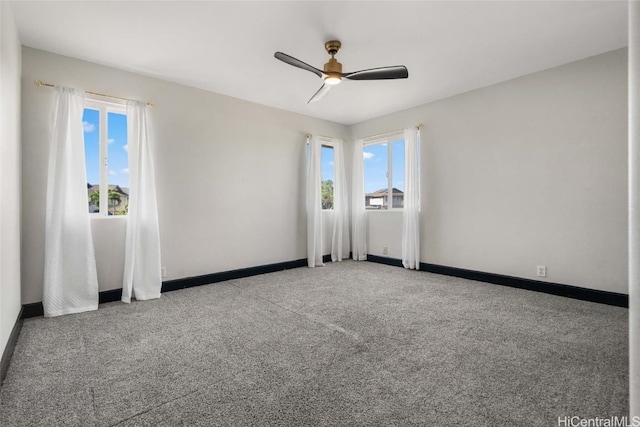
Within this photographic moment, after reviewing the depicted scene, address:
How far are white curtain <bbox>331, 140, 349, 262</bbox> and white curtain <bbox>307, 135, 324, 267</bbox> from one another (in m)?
0.44

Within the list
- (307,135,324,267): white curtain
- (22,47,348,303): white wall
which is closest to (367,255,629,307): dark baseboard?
(307,135,324,267): white curtain

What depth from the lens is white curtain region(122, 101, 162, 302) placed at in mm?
3527

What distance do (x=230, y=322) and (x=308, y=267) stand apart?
254 cm

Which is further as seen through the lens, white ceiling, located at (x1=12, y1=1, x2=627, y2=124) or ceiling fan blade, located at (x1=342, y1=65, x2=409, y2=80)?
ceiling fan blade, located at (x1=342, y1=65, x2=409, y2=80)

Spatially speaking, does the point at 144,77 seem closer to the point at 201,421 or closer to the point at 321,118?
the point at 321,118

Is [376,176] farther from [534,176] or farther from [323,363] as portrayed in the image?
[323,363]

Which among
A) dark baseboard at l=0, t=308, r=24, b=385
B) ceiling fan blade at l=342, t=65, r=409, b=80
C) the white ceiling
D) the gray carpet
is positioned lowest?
the gray carpet

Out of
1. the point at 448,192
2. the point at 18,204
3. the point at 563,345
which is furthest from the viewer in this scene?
the point at 448,192

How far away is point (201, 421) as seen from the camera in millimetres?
1532

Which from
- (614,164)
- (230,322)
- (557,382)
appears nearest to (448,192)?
(614,164)

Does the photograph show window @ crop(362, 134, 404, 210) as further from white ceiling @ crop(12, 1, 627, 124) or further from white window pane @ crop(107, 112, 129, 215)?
white window pane @ crop(107, 112, 129, 215)

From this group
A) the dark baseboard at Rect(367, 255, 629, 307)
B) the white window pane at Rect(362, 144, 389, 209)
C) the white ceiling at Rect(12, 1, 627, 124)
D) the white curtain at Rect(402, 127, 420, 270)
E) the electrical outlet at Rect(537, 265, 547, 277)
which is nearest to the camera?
the white ceiling at Rect(12, 1, 627, 124)

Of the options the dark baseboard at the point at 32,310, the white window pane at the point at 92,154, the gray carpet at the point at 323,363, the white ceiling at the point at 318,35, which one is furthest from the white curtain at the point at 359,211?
the dark baseboard at the point at 32,310

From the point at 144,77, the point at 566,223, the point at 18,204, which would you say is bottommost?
the point at 566,223
